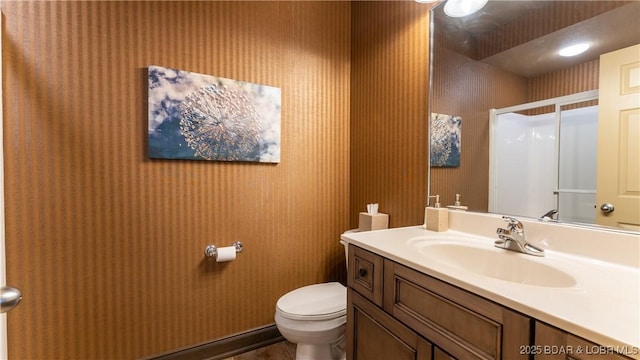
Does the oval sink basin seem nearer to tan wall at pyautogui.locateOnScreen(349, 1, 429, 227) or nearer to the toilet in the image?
tan wall at pyautogui.locateOnScreen(349, 1, 429, 227)

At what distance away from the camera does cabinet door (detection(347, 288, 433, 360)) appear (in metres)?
0.85

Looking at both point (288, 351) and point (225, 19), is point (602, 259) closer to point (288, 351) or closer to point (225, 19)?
point (288, 351)

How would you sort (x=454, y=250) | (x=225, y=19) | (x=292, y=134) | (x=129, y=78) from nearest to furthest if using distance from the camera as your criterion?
(x=454, y=250) → (x=129, y=78) → (x=225, y=19) → (x=292, y=134)

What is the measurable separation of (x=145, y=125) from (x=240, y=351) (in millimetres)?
1455

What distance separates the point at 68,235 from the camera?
1280 millimetres

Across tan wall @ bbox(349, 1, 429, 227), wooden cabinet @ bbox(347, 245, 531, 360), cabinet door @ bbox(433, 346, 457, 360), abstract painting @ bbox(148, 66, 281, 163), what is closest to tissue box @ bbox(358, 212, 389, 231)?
tan wall @ bbox(349, 1, 429, 227)

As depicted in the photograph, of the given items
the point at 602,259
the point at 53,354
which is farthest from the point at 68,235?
the point at 602,259

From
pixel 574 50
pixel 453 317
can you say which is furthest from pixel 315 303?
pixel 574 50

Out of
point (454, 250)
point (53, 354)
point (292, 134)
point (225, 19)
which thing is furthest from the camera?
point (292, 134)

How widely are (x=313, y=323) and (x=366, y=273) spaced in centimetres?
48

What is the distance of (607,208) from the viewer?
2.93ft

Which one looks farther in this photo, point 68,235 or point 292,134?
point 292,134

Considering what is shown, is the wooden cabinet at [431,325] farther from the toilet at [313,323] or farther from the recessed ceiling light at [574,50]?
the recessed ceiling light at [574,50]

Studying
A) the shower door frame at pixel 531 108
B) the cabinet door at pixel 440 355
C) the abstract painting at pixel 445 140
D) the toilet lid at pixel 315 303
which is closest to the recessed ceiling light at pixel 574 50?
the shower door frame at pixel 531 108
